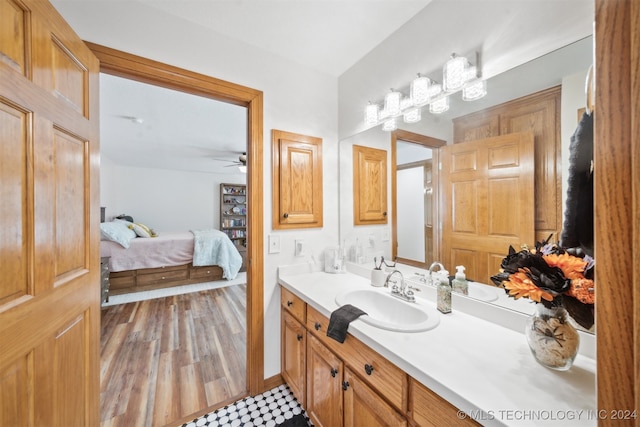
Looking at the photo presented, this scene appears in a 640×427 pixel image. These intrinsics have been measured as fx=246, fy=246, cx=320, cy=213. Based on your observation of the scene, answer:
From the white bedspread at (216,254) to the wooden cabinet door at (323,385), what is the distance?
11.6 feet

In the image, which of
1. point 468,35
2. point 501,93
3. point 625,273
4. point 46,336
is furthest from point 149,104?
point 625,273

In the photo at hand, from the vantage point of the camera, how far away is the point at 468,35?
122cm

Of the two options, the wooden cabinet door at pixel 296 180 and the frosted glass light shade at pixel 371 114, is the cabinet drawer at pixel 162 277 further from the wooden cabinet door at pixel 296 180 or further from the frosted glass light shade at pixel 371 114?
the frosted glass light shade at pixel 371 114

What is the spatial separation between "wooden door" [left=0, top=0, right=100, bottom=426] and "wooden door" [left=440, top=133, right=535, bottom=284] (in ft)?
5.63

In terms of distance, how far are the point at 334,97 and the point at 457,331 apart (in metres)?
1.88

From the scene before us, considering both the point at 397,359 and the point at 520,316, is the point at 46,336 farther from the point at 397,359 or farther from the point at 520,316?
the point at 520,316

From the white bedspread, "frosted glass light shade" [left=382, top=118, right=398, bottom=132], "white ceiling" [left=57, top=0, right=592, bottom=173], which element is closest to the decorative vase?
"frosted glass light shade" [left=382, top=118, right=398, bottom=132]

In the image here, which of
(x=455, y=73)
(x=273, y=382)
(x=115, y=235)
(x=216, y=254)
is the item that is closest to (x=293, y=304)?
(x=273, y=382)

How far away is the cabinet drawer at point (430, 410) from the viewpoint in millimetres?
682

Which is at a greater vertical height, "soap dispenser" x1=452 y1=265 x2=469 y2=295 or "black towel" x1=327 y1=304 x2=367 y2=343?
"soap dispenser" x1=452 y1=265 x2=469 y2=295

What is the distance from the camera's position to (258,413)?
5.09 ft

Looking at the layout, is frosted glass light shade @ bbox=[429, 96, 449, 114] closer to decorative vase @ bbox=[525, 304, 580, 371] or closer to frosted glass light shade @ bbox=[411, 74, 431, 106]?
frosted glass light shade @ bbox=[411, 74, 431, 106]

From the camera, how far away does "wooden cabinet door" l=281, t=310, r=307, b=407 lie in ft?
4.86

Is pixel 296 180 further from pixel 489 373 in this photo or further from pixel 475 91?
pixel 489 373
